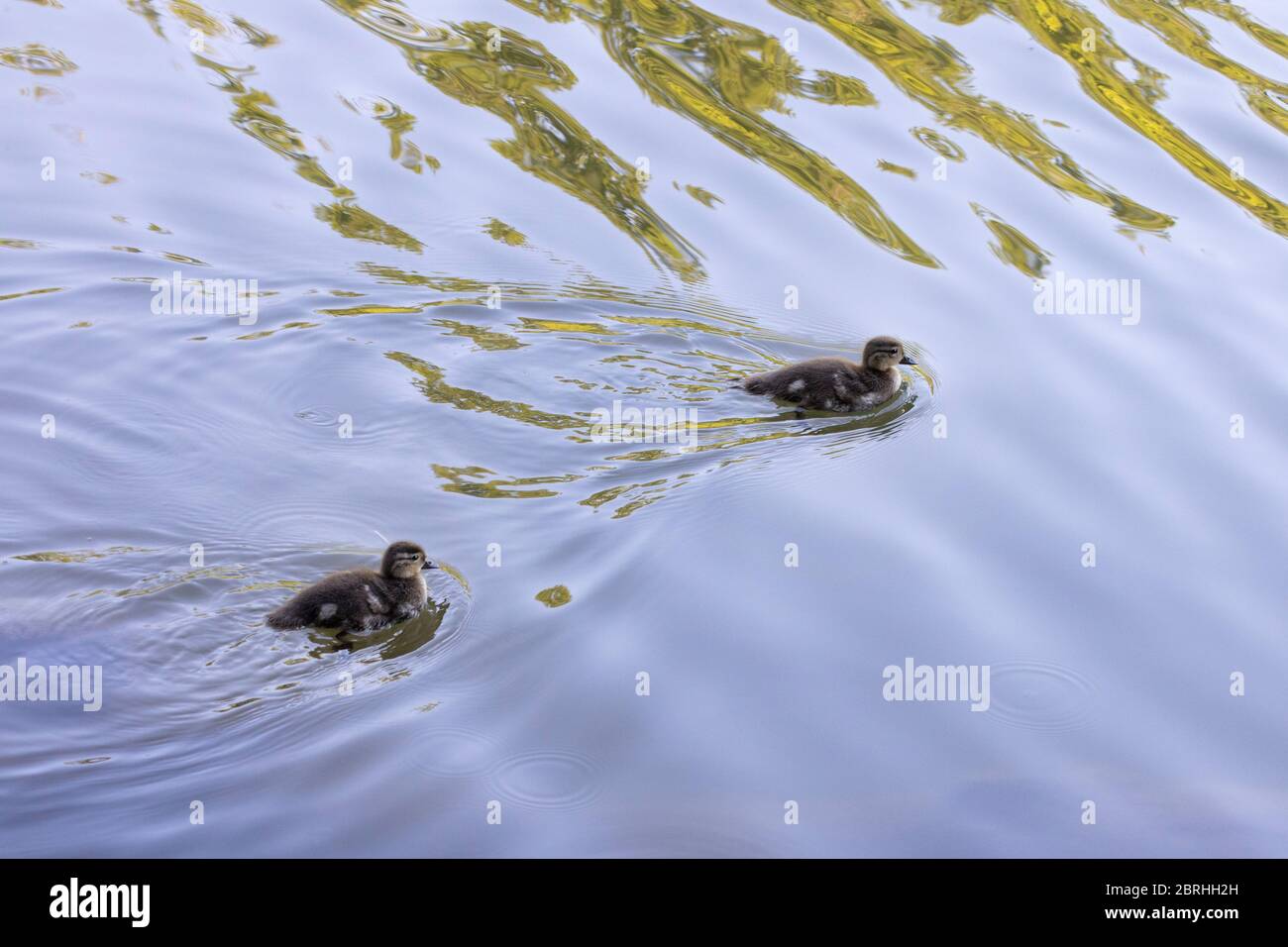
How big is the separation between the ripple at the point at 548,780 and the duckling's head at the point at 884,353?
10.5 ft

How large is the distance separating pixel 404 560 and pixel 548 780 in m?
1.38

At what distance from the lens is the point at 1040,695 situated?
16.5 feet

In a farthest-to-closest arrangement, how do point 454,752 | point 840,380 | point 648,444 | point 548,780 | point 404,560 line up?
point 840,380 → point 648,444 → point 404,560 → point 454,752 → point 548,780

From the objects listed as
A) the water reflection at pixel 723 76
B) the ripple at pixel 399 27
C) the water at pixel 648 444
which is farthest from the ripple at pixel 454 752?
the ripple at pixel 399 27

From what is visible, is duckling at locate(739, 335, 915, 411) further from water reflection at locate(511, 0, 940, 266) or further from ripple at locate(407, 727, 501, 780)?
ripple at locate(407, 727, 501, 780)

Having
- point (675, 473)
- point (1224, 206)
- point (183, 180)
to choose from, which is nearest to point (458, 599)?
point (675, 473)

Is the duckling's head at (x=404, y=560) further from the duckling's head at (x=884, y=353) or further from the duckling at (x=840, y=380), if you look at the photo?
the duckling's head at (x=884, y=353)

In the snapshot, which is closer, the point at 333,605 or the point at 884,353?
the point at 333,605

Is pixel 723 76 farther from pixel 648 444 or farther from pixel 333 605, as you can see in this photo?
pixel 333 605

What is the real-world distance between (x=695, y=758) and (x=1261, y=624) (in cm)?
233

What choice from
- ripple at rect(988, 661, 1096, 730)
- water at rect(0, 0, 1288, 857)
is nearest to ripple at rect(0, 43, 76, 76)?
water at rect(0, 0, 1288, 857)

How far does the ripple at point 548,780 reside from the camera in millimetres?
4418

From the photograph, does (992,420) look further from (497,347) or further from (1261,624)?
(497,347)

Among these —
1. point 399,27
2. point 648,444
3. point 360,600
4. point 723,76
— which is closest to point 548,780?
point 360,600
